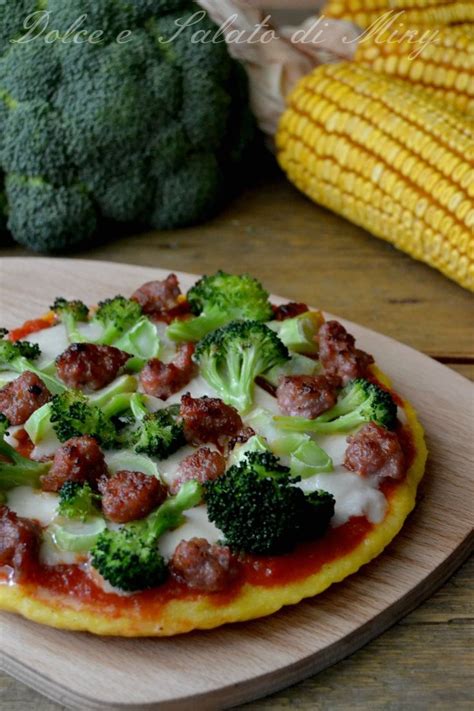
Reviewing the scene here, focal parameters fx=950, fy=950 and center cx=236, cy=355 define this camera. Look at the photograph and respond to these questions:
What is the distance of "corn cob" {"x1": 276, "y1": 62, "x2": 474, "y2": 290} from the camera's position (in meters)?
4.11

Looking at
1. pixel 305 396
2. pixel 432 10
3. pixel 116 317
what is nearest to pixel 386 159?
pixel 432 10

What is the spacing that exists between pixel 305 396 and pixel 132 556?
32.8 inches

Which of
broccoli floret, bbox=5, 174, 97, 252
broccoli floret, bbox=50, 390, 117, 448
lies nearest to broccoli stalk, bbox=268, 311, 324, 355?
broccoli floret, bbox=50, 390, 117, 448

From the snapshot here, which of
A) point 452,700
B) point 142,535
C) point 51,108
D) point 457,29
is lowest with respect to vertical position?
point 452,700

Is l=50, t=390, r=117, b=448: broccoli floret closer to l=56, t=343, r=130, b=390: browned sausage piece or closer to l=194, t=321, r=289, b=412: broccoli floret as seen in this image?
l=56, t=343, r=130, b=390: browned sausage piece

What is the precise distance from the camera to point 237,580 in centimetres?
245

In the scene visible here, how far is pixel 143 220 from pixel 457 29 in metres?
1.85

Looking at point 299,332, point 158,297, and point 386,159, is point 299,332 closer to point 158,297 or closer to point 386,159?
point 158,297

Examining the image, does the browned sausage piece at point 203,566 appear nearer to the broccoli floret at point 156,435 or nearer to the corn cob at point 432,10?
the broccoli floret at point 156,435

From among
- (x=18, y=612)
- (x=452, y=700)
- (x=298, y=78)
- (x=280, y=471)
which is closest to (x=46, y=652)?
(x=18, y=612)

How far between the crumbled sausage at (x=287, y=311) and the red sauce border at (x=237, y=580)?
1051 millimetres

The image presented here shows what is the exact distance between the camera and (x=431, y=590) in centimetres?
271

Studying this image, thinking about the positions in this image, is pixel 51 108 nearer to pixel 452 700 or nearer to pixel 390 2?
pixel 390 2

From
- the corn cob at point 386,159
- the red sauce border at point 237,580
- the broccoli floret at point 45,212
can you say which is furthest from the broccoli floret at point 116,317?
the corn cob at point 386,159
